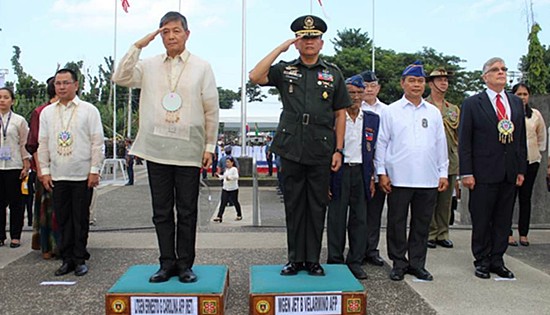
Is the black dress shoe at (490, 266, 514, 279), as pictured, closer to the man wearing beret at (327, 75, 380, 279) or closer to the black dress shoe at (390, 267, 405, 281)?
the black dress shoe at (390, 267, 405, 281)

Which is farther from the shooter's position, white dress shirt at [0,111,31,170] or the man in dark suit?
white dress shirt at [0,111,31,170]

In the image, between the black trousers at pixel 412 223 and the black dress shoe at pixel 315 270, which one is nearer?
the black dress shoe at pixel 315 270

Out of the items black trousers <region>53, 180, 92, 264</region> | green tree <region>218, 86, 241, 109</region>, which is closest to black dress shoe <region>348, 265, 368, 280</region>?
black trousers <region>53, 180, 92, 264</region>

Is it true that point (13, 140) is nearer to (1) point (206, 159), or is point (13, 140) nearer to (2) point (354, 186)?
(1) point (206, 159)

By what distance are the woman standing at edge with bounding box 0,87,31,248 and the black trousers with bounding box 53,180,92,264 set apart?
1497 mm

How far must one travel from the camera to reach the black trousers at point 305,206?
380cm

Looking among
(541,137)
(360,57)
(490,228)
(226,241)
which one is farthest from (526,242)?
(360,57)

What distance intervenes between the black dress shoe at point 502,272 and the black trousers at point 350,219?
1.23 m

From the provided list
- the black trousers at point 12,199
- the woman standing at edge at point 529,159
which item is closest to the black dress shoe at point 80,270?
the black trousers at point 12,199

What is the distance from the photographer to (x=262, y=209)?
11.1 meters

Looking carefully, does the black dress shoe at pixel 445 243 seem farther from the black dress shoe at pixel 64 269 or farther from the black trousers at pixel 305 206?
the black dress shoe at pixel 64 269

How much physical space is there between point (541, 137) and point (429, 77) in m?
1.64

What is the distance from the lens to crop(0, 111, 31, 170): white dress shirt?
5734 mm

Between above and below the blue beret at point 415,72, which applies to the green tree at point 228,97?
above
